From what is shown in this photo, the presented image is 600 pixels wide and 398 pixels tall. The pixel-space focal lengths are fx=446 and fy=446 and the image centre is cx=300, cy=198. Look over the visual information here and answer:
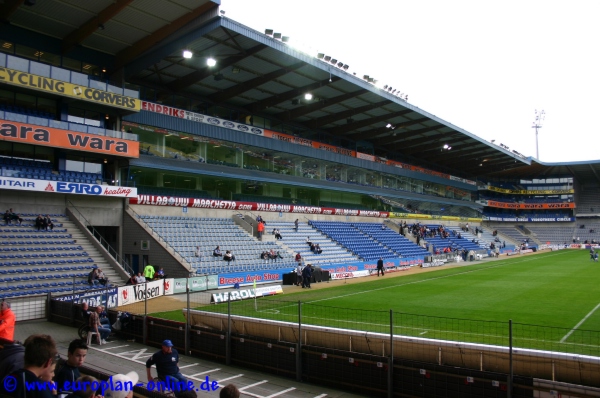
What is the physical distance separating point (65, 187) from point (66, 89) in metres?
5.51

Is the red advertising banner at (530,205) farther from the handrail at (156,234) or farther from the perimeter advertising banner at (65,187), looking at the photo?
→ the perimeter advertising banner at (65,187)

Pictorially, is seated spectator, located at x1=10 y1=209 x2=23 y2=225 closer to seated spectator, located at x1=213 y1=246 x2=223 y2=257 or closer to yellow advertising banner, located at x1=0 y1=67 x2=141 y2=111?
yellow advertising banner, located at x1=0 y1=67 x2=141 y2=111

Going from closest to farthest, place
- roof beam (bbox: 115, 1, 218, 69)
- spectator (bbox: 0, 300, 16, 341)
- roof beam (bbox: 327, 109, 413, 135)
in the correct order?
spectator (bbox: 0, 300, 16, 341) → roof beam (bbox: 115, 1, 218, 69) → roof beam (bbox: 327, 109, 413, 135)

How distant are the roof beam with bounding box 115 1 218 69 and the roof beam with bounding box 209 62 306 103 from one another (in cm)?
913

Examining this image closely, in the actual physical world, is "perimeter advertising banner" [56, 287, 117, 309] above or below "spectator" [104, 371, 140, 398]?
below

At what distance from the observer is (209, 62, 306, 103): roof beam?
112 ft

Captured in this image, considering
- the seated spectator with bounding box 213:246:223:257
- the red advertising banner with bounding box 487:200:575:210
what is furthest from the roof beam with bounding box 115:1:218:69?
the red advertising banner with bounding box 487:200:575:210

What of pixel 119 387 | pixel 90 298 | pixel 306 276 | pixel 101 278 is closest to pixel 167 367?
pixel 119 387

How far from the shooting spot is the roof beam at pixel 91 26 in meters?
24.2

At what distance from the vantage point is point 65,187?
2538 centimetres

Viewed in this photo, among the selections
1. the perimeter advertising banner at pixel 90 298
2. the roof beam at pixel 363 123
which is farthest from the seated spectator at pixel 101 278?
the roof beam at pixel 363 123

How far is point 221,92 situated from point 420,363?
3262 centimetres

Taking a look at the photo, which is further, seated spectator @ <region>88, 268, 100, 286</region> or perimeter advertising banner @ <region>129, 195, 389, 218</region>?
perimeter advertising banner @ <region>129, 195, 389, 218</region>

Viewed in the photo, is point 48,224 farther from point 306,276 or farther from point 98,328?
point 306,276
